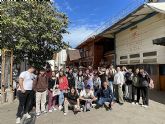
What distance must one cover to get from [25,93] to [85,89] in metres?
3.32

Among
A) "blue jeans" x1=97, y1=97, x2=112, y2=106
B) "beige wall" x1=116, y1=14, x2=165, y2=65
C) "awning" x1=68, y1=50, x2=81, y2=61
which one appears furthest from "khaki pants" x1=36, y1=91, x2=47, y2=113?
"awning" x1=68, y1=50, x2=81, y2=61

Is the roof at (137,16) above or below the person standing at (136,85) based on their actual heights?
above

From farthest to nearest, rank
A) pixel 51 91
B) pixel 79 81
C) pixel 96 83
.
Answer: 1. pixel 79 81
2. pixel 96 83
3. pixel 51 91

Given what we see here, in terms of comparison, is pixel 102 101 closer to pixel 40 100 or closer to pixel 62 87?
pixel 62 87

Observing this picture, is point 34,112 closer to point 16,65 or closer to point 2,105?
point 2,105

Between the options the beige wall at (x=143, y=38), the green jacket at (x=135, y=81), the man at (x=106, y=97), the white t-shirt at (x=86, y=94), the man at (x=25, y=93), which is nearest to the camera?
the man at (x=25, y=93)

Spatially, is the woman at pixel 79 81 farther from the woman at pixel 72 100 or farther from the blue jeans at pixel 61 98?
the blue jeans at pixel 61 98

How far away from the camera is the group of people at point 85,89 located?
1260 cm

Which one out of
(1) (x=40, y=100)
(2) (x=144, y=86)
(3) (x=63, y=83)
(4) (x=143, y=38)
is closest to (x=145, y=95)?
(2) (x=144, y=86)

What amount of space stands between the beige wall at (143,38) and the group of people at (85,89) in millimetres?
4395

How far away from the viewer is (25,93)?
10930 millimetres

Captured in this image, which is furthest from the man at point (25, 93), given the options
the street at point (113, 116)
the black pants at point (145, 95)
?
the black pants at point (145, 95)

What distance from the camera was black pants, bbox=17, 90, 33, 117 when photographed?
10.9 metres

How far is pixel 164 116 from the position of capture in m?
11.2
